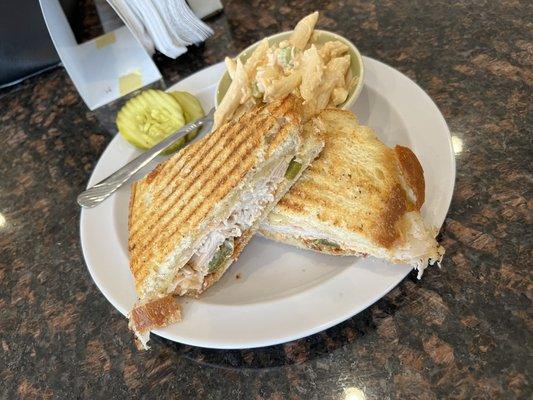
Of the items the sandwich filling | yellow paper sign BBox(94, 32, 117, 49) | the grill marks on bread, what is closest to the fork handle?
the grill marks on bread

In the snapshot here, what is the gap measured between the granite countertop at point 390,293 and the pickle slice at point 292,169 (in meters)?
0.38

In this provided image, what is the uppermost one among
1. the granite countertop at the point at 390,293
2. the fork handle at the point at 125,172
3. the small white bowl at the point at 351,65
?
the small white bowl at the point at 351,65

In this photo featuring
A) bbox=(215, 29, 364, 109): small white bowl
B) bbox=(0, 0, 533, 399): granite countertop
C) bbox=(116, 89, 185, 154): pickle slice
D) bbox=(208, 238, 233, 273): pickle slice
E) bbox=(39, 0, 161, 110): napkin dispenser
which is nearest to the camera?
bbox=(0, 0, 533, 399): granite countertop

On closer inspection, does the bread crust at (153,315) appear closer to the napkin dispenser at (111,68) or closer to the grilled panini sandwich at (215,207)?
the grilled panini sandwich at (215,207)

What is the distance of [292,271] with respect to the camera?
1.22 metres

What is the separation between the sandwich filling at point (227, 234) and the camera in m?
1.21

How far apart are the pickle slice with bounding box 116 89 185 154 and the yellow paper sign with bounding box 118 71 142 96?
0.21m

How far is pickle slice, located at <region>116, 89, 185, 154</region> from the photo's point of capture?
→ 1.59 meters

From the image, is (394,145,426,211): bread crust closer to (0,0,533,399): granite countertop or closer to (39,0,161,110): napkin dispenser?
(0,0,533,399): granite countertop

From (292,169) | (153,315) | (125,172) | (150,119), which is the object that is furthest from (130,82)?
(153,315)

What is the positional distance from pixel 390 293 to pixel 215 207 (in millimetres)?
451

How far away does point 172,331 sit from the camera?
1107mm

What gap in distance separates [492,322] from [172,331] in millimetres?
686

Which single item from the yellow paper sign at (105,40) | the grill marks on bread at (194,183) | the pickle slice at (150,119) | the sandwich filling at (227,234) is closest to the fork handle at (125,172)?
the pickle slice at (150,119)
